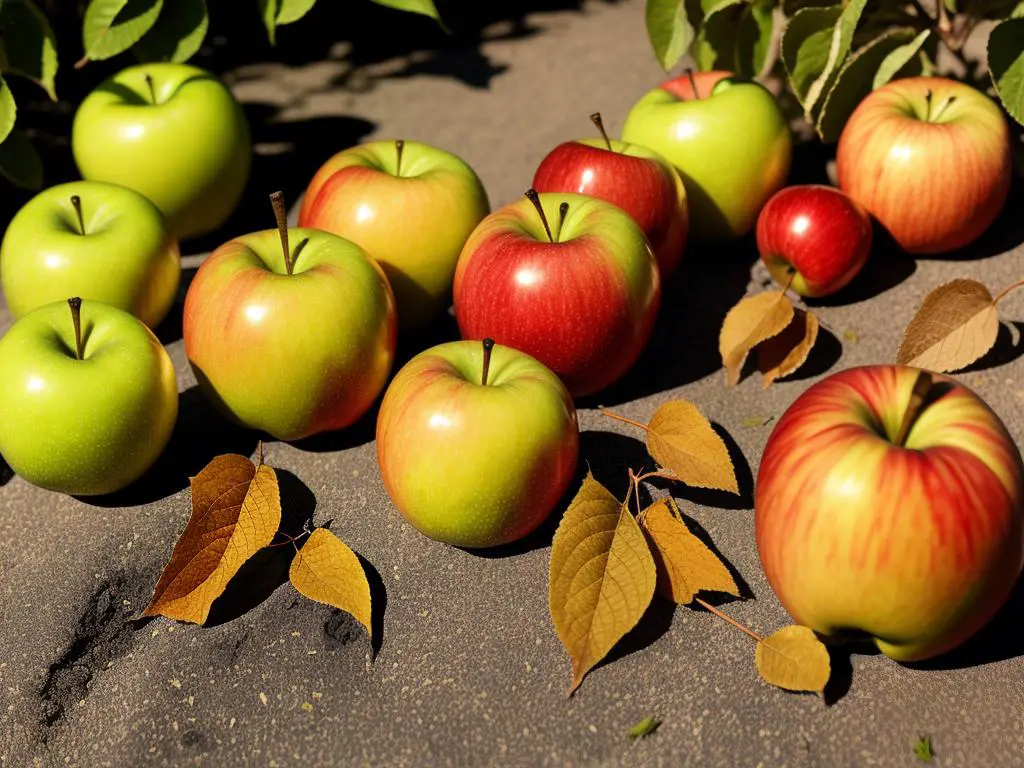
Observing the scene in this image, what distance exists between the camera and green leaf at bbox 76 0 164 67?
298 centimetres

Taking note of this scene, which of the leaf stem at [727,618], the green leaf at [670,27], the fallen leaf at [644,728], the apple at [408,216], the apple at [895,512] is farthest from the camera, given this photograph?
the green leaf at [670,27]

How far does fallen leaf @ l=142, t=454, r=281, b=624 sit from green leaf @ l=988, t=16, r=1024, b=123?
2.10 m

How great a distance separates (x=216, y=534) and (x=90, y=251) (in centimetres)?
82

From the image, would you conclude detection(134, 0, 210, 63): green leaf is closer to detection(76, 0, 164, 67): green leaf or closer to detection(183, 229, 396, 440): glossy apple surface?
detection(76, 0, 164, 67): green leaf

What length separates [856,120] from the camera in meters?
2.74

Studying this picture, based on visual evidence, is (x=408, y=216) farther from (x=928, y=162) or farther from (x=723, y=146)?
(x=928, y=162)

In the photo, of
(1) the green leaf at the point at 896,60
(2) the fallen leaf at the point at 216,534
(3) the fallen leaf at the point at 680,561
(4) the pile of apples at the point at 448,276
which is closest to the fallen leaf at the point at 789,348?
(4) the pile of apples at the point at 448,276

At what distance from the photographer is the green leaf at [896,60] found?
2.89 m

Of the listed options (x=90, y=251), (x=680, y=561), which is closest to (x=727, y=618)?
(x=680, y=561)

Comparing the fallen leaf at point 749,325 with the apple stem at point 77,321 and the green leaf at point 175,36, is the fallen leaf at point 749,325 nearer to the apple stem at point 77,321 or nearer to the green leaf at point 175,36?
the apple stem at point 77,321

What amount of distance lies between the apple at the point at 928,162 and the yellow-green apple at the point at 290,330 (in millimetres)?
1321

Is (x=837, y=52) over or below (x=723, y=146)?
over

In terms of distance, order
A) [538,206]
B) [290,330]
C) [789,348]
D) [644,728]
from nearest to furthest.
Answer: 1. [644,728]
2. [290,330]
3. [538,206]
4. [789,348]

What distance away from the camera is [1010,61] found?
2686mm
